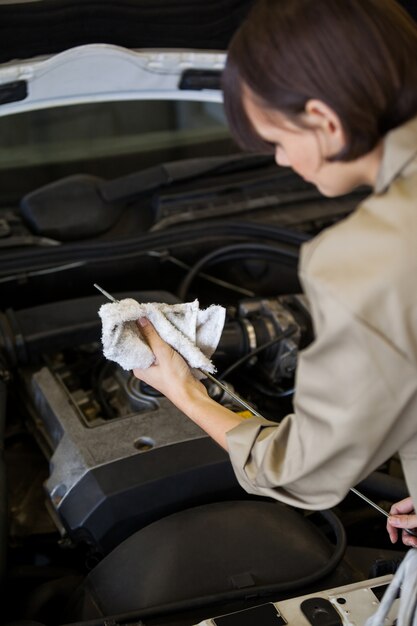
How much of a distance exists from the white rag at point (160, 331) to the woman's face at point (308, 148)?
333mm

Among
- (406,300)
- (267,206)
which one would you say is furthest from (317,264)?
(267,206)

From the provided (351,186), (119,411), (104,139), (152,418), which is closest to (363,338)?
(351,186)

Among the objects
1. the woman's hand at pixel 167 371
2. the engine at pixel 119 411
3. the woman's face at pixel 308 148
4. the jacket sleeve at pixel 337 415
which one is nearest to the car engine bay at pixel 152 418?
the engine at pixel 119 411

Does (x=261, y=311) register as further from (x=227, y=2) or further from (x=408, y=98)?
(x=408, y=98)

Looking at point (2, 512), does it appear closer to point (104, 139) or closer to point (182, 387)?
point (182, 387)

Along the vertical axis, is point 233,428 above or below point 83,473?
above

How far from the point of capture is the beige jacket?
2.44ft

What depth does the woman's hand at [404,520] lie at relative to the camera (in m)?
1.12

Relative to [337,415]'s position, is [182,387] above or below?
below

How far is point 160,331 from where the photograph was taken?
115 centimetres

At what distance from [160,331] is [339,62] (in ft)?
1.66

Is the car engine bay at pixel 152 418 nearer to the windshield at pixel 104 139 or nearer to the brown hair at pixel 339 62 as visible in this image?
the windshield at pixel 104 139

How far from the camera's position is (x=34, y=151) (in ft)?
6.52

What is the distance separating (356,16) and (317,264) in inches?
10.0
